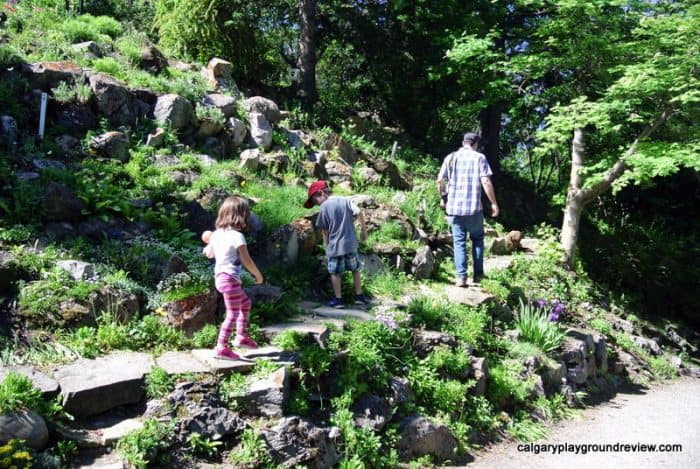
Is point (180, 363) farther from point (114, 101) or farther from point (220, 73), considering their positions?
point (220, 73)

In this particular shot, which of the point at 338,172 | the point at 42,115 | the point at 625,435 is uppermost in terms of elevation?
the point at 42,115

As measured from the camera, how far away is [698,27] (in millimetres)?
8398

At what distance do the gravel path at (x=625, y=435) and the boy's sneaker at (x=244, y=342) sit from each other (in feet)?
7.94

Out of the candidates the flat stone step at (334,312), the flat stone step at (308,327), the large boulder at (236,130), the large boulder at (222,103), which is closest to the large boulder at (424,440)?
the flat stone step at (308,327)

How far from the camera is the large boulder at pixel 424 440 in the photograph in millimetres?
5090

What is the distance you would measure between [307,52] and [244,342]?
30.6 feet

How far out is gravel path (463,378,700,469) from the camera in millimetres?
5387

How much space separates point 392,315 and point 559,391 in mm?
2725

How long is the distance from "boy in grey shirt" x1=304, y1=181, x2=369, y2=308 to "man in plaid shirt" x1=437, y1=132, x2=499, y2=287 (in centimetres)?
164

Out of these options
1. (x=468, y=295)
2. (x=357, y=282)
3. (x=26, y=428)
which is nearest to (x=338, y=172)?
(x=468, y=295)

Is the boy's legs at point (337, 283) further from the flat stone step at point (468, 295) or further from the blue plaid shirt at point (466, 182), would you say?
the blue plaid shirt at point (466, 182)

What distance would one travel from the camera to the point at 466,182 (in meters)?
7.21

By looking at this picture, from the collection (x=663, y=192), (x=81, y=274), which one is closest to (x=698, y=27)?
(x=663, y=192)

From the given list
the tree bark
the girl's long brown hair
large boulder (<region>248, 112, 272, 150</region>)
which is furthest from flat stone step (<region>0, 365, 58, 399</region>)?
the tree bark
